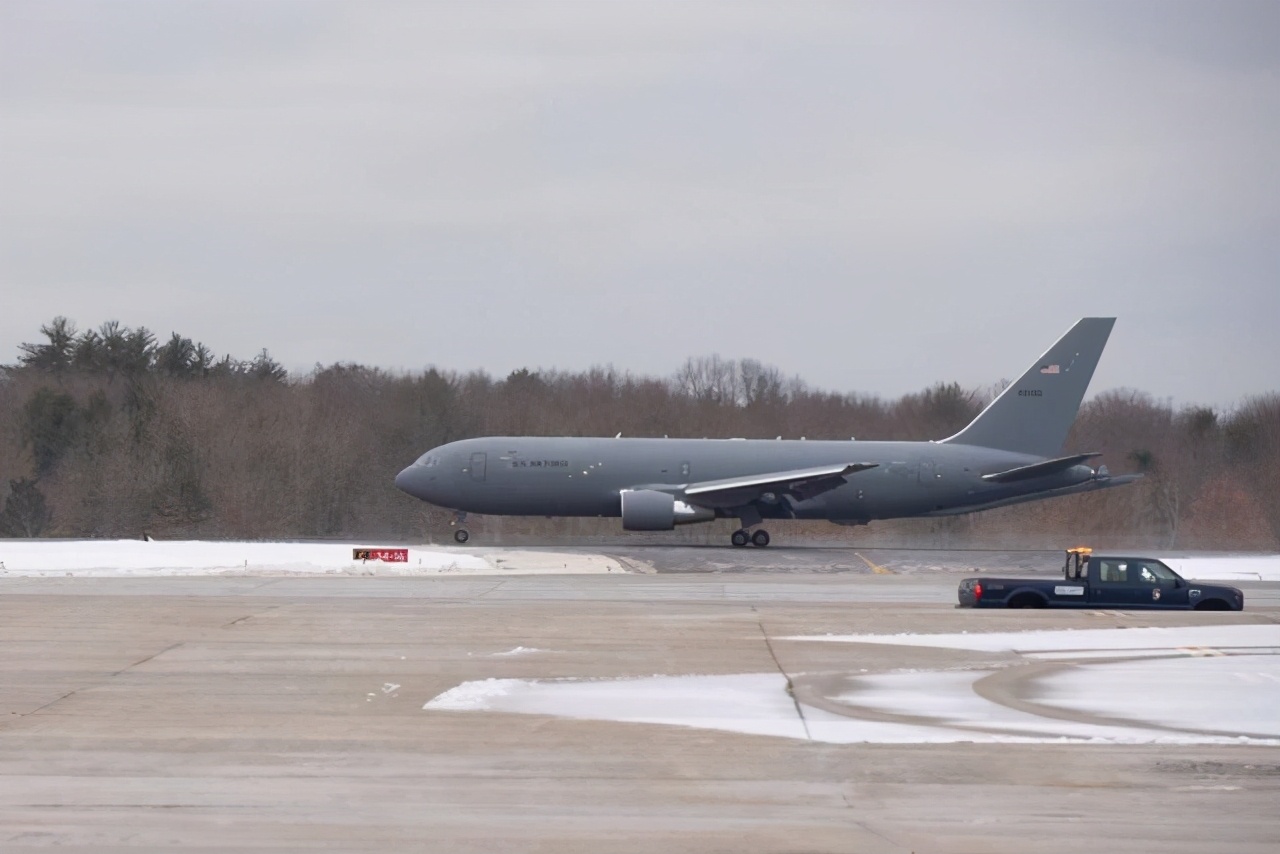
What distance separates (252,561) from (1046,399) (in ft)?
80.0

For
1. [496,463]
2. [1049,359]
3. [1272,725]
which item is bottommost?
[1272,725]

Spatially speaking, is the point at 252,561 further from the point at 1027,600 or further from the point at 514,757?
the point at 514,757

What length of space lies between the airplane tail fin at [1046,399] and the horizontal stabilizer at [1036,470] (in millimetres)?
1307

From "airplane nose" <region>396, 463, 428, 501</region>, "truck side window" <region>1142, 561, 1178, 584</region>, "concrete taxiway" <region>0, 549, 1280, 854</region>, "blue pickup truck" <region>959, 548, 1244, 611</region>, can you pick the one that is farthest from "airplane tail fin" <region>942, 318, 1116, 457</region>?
"concrete taxiway" <region>0, 549, 1280, 854</region>

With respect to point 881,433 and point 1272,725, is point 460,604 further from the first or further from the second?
point 881,433

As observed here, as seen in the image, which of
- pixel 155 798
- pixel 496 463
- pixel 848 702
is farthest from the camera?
pixel 496 463

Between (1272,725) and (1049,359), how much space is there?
3047 centimetres

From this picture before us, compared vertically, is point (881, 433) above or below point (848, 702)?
above

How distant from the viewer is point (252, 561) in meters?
32.0

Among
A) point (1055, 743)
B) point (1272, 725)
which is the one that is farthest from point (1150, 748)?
point (1272, 725)

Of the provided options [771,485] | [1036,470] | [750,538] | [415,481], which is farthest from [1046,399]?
[415,481]

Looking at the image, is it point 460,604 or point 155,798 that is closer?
point 155,798

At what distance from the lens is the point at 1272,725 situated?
498 inches

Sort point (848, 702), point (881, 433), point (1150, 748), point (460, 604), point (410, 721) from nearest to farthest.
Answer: point (1150, 748) → point (410, 721) → point (848, 702) → point (460, 604) → point (881, 433)
